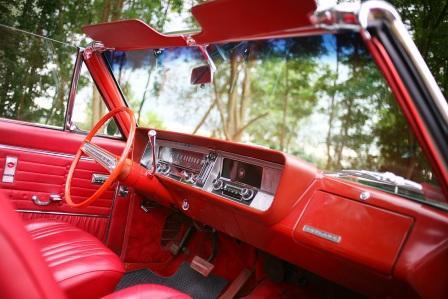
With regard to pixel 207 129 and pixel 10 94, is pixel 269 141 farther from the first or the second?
pixel 10 94

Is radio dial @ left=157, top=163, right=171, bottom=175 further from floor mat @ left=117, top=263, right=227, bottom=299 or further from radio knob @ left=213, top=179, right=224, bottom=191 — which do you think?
floor mat @ left=117, top=263, right=227, bottom=299

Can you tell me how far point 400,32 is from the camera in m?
1.04

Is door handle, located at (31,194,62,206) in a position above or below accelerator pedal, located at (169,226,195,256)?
above

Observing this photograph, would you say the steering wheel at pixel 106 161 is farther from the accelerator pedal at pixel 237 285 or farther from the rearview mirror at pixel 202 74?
the accelerator pedal at pixel 237 285

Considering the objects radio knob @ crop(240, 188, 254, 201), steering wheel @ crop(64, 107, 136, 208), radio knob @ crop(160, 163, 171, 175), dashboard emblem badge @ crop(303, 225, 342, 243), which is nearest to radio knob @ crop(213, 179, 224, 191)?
radio knob @ crop(240, 188, 254, 201)

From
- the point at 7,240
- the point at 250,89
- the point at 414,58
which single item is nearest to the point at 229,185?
the point at 414,58

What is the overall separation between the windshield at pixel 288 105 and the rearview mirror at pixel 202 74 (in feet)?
0.90

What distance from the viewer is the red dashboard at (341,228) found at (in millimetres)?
1365

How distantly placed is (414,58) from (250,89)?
8.32 m

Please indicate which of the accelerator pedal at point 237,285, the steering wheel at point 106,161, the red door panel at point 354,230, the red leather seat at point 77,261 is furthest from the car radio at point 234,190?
the accelerator pedal at point 237,285

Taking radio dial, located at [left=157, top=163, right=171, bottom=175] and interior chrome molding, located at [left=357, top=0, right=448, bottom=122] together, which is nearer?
interior chrome molding, located at [left=357, top=0, right=448, bottom=122]

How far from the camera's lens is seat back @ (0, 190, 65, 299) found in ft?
2.71

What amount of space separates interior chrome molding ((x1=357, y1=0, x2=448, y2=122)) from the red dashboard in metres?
0.48

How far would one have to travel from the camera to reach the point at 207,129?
9648 mm
